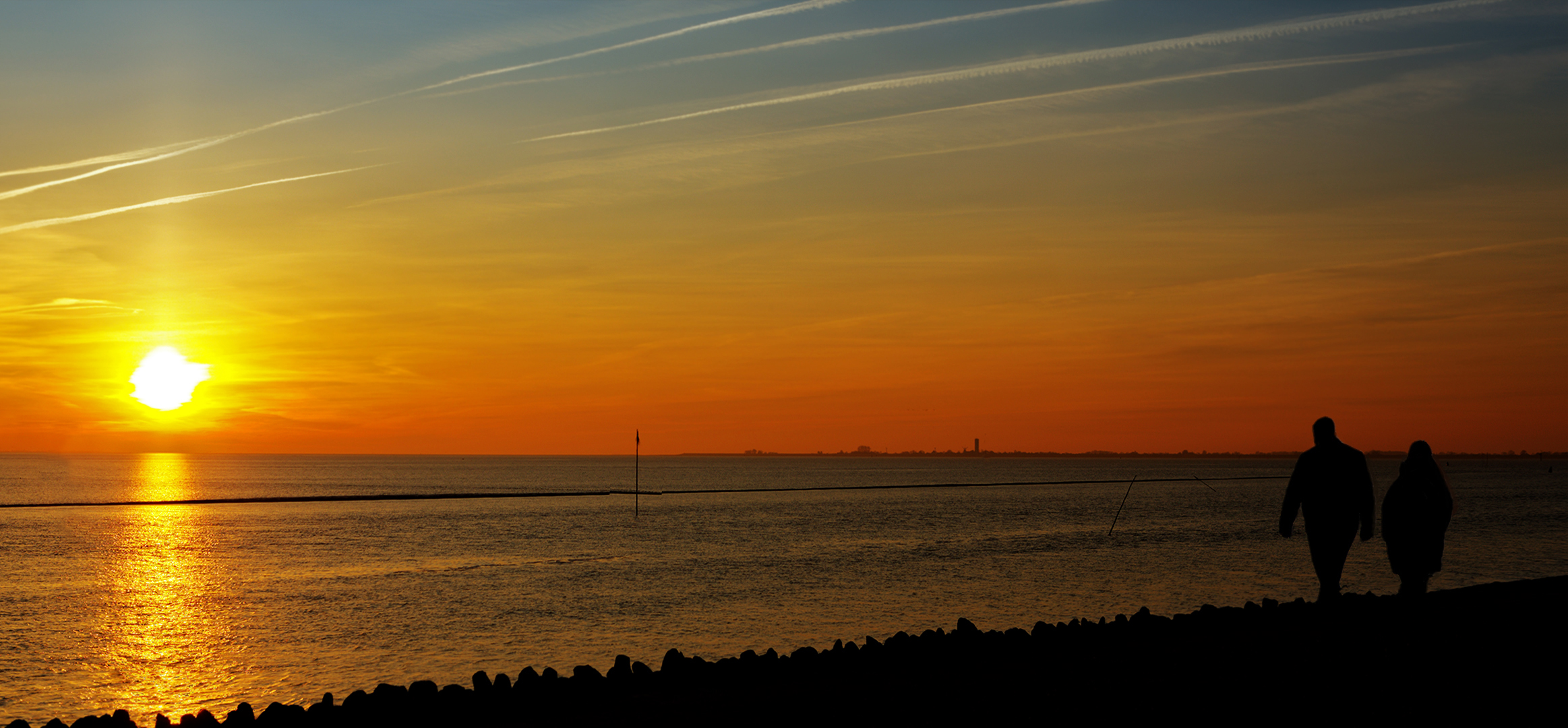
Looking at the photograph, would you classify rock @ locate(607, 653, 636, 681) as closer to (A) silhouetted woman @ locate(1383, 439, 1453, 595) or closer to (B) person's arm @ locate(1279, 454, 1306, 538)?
(B) person's arm @ locate(1279, 454, 1306, 538)

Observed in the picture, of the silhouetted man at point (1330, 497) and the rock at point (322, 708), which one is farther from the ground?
the silhouetted man at point (1330, 497)

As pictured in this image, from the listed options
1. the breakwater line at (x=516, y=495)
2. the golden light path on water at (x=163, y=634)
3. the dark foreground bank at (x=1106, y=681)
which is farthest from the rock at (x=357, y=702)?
the breakwater line at (x=516, y=495)

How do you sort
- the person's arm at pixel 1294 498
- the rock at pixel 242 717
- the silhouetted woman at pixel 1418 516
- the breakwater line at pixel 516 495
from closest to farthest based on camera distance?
the rock at pixel 242 717 → the person's arm at pixel 1294 498 → the silhouetted woman at pixel 1418 516 → the breakwater line at pixel 516 495

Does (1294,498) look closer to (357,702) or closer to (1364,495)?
(1364,495)

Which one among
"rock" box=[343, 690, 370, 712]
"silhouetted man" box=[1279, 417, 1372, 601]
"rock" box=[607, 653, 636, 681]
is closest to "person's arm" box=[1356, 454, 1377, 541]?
"silhouetted man" box=[1279, 417, 1372, 601]

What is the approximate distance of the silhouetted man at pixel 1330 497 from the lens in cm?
1291

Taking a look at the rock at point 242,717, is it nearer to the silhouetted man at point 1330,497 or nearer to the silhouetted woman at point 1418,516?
the silhouetted man at point 1330,497

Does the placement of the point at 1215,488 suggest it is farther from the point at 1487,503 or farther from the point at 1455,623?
the point at 1455,623

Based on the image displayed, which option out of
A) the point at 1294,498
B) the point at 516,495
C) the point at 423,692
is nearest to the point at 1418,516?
the point at 1294,498

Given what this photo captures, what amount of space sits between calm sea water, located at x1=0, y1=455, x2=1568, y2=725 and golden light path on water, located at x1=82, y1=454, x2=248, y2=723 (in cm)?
11

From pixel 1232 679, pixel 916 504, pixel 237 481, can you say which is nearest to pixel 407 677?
pixel 1232 679

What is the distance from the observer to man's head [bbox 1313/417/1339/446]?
13000 millimetres

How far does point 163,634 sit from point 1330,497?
85.3 feet

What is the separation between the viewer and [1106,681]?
10.9m
